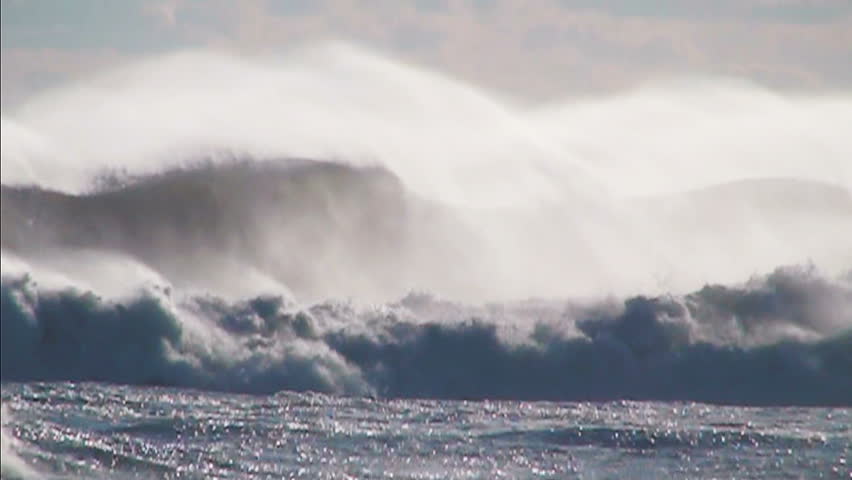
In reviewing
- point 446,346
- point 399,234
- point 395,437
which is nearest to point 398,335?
point 446,346

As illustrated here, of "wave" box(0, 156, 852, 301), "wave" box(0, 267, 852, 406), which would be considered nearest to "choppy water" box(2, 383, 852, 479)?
"wave" box(0, 267, 852, 406)

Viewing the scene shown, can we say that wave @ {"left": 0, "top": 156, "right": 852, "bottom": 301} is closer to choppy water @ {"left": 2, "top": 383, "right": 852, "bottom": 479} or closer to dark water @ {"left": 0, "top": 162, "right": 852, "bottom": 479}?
dark water @ {"left": 0, "top": 162, "right": 852, "bottom": 479}

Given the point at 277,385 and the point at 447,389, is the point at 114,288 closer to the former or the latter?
the point at 277,385

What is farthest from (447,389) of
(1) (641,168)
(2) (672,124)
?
(2) (672,124)

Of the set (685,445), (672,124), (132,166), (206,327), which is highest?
(672,124)

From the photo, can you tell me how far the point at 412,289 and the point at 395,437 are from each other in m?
17.1

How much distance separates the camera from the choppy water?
92.1 ft

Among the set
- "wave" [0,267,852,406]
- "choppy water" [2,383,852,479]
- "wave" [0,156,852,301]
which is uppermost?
"wave" [0,156,852,301]

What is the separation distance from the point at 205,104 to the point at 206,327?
540 inches

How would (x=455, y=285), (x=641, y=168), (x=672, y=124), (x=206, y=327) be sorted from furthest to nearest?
(x=672, y=124) → (x=641, y=168) → (x=455, y=285) → (x=206, y=327)

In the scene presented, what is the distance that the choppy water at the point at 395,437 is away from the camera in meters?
28.1

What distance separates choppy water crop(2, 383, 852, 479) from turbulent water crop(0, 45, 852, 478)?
98 millimetres

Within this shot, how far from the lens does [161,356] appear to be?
3838 centimetres

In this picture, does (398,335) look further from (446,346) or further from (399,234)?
(399,234)
